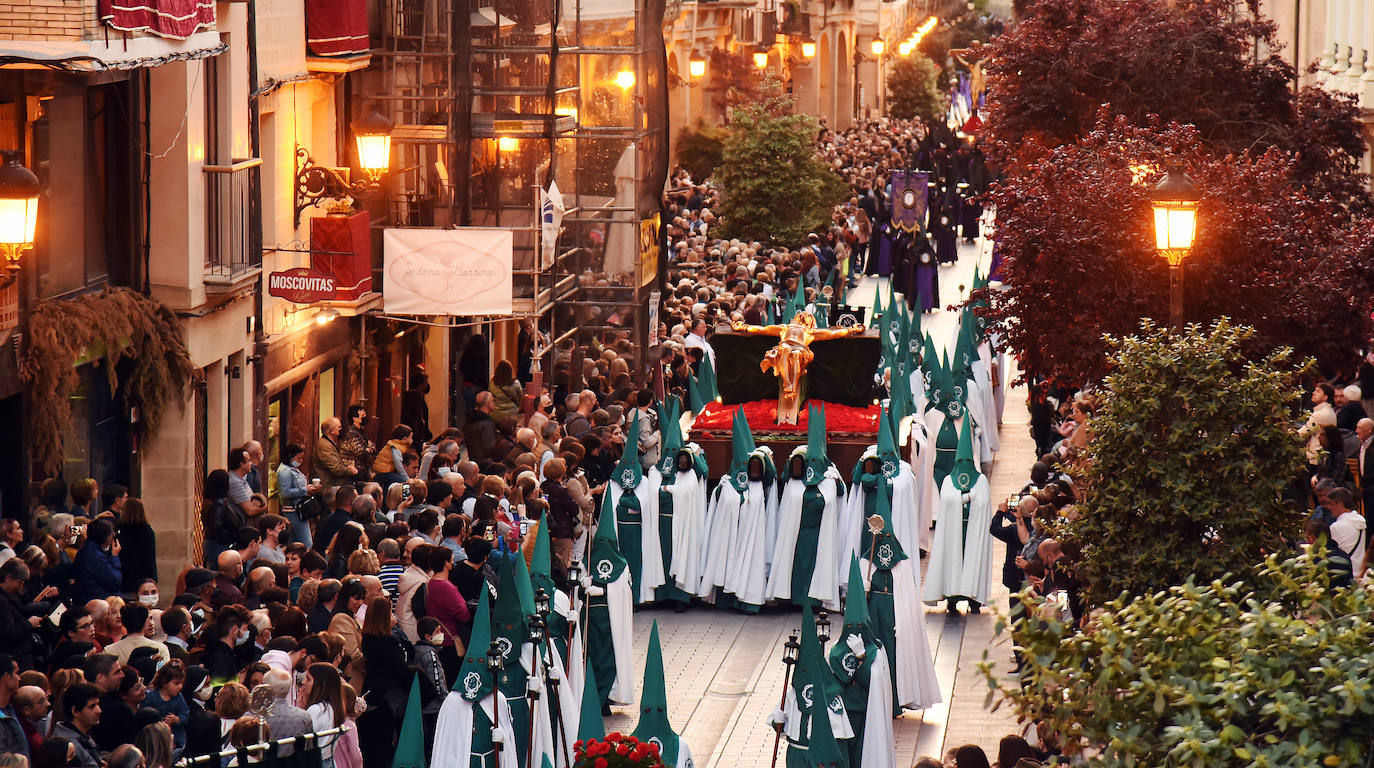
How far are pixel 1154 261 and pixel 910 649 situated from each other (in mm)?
4241

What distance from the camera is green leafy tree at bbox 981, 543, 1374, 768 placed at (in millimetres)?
6312

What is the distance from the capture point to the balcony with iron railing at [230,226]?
1861cm

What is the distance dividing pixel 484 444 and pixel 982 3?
8355 cm

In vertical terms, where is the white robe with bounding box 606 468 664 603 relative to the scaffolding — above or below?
below

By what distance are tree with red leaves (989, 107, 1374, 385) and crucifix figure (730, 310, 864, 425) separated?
3049 millimetres

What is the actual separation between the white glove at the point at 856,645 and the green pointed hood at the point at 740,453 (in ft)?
17.5

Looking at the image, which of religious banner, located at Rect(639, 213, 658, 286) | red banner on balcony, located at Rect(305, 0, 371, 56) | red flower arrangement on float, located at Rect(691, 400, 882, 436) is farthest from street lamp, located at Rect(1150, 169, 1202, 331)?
religious banner, located at Rect(639, 213, 658, 286)

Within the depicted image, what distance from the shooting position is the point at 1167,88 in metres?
24.8

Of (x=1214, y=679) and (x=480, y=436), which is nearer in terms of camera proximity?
(x=1214, y=679)

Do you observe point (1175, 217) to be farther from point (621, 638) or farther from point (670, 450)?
point (670, 450)

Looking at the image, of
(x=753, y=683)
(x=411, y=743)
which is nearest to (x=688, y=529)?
(x=753, y=683)

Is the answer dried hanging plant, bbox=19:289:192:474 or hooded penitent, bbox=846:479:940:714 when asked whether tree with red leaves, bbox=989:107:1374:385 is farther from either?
dried hanging plant, bbox=19:289:192:474

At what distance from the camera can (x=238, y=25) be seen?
19.2m

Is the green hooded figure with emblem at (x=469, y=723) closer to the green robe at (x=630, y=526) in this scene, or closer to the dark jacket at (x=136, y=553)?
the dark jacket at (x=136, y=553)
